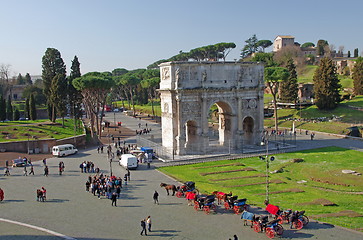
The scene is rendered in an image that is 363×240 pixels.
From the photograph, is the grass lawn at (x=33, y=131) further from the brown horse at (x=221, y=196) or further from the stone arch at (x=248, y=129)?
the brown horse at (x=221, y=196)

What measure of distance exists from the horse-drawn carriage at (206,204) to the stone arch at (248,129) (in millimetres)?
27208

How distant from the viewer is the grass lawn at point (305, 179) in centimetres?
2658

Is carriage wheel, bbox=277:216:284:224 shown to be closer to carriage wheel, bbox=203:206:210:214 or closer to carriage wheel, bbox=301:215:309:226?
carriage wheel, bbox=301:215:309:226

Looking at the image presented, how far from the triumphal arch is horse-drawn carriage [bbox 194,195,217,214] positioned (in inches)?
804

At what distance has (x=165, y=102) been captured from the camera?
1891 inches

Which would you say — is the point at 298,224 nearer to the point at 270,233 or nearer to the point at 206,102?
the point at 270,233

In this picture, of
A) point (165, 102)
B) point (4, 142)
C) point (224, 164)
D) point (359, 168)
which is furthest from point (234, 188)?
point (4, 142)

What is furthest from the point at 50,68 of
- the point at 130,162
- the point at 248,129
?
the point at 248,129

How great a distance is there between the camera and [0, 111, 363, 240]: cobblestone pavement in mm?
21500

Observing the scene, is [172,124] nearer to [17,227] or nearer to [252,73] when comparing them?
[252,73]

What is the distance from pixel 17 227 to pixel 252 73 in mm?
36280

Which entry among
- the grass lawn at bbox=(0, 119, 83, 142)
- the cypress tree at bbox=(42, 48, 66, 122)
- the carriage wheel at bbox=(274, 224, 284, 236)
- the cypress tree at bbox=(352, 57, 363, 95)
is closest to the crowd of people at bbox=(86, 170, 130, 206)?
the carriage wheel at bbox=(274, 224, 284, 236)

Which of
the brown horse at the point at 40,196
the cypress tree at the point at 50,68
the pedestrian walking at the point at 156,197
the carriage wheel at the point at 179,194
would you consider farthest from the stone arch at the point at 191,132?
the cypress tree at the point at 50,68

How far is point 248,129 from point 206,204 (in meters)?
28.8
